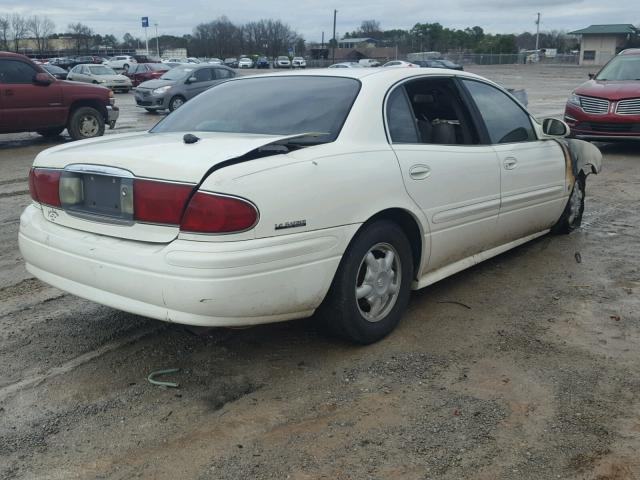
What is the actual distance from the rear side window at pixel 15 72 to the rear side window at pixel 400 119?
1052 centimetres

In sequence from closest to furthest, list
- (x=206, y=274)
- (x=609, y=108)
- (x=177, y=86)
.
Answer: (x=206, y=274), (x=609, y=108), (x=177, y=86)

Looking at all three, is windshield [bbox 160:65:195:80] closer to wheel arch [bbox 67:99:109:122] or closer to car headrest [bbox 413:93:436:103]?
wheel arch [bbox 67:99:109:122]

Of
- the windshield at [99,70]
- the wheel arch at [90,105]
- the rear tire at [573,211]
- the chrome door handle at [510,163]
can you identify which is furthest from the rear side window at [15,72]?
the windshield at [99,70]

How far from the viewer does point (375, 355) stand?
381 centimetres

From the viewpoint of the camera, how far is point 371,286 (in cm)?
384

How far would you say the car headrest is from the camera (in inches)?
180

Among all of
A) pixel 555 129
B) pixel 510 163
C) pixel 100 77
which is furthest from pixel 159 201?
pixel 100 77

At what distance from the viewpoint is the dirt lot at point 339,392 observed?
2.85 m

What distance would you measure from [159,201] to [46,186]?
3.11 ft

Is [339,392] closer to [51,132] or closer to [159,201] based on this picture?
[159,201]

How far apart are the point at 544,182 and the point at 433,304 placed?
147cm

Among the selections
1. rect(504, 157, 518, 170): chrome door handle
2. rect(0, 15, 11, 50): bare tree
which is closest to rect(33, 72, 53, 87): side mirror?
rect(504, 157, 518, 170): chrome door handle

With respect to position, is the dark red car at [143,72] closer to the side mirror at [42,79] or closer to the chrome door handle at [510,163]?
the side mirror at [42,79]

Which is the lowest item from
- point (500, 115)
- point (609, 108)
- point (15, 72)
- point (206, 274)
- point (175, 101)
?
point (206, 274)
